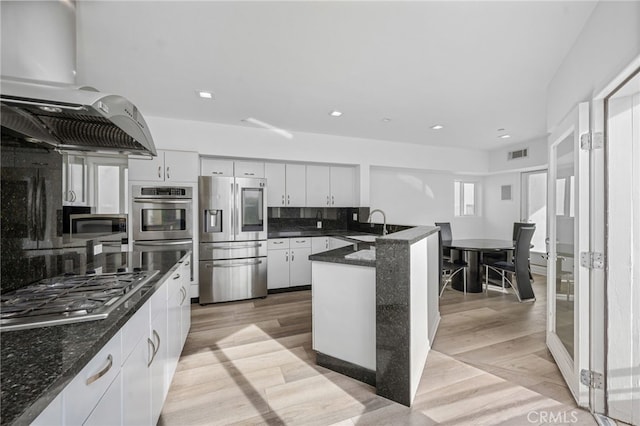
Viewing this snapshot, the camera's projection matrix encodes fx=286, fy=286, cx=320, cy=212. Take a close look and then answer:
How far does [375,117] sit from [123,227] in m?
3.34

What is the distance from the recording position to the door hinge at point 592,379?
178cm

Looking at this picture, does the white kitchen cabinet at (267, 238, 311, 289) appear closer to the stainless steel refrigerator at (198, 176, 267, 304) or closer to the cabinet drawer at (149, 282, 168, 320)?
the stainless steel refrigerator at (198, 176, 267, 304)

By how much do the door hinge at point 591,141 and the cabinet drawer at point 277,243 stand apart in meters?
3.59

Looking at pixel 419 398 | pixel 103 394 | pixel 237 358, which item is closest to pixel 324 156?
pixel 237 358

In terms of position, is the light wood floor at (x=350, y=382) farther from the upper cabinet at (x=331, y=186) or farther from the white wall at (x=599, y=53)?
the upper cabinet at (x=331, y=186)

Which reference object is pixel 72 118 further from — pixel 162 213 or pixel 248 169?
pixel 248 169

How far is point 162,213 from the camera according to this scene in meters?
3.76

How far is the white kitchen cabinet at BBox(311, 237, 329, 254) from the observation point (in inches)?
184

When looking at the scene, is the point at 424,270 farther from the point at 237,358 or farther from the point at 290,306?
the point at 290,306

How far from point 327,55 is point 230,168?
2630 mm

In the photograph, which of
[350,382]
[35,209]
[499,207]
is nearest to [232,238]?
[35,209]

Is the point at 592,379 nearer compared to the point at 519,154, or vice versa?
the point at 592,379

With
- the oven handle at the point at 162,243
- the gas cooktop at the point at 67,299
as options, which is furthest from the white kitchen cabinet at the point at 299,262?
the gas cooktop at the point at 67,299

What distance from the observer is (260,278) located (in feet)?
13.9
